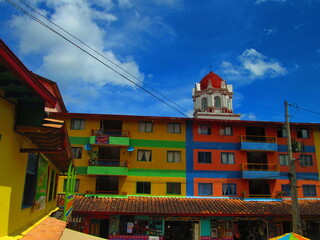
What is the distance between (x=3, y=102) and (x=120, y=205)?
24220mm

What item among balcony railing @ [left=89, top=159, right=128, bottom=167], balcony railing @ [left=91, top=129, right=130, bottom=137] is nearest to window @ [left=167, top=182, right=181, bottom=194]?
balcony railing @ [left=89, top=159, right=128, bottom=167]

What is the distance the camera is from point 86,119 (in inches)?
1288

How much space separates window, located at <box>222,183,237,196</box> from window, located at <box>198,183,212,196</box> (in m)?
1.49

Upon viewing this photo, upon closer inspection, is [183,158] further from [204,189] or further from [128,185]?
[128,185]

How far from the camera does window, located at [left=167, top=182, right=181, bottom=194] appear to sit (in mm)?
31750

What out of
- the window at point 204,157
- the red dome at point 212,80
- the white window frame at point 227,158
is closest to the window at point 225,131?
the white window frame at point 227,158

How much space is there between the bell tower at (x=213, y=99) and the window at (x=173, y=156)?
1656 cm

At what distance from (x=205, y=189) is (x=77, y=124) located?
15184mm


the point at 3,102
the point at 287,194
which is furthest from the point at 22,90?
Result: the point at 287,194

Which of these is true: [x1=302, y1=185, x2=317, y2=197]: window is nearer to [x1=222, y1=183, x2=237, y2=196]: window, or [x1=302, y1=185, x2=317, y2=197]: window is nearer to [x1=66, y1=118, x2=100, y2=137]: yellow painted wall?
[x1=222, y1=183, x2=237, y2=196]: window

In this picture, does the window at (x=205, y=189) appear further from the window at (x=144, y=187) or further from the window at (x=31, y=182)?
the window at (x=31, y=182)

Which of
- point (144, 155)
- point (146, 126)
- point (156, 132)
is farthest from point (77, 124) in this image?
point (156, 132)

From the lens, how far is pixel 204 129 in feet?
112

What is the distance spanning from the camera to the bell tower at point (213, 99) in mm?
48500
